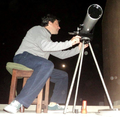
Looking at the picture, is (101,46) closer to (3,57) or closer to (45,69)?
(3,57)

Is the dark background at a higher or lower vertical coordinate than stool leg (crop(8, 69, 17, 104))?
higher

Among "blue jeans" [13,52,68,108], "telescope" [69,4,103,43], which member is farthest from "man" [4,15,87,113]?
"telescope" [69,4,103,43]

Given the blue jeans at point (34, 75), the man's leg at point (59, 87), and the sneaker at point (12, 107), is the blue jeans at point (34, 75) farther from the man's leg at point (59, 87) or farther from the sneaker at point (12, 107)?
the man's leg at point (59, 87)

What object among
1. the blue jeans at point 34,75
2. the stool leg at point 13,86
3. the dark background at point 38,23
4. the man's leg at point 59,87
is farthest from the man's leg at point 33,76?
the dark background at point 38,23

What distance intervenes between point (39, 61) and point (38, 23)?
97.8 inches

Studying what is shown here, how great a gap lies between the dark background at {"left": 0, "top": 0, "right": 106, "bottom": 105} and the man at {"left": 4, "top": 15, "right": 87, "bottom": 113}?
183 cm

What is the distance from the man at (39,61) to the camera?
0.97 meters

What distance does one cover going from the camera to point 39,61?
111 centimetres

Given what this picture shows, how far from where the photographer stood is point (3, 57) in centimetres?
360

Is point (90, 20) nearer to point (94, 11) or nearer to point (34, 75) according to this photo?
point (94, 11)

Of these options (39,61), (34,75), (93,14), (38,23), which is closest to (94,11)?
(93,14)

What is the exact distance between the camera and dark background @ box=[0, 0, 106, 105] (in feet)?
10.0

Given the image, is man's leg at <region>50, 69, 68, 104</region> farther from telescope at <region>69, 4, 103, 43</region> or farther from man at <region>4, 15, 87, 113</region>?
telescope at <region>69, 4, 103, 43</region>

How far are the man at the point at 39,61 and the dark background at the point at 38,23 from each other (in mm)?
1829
